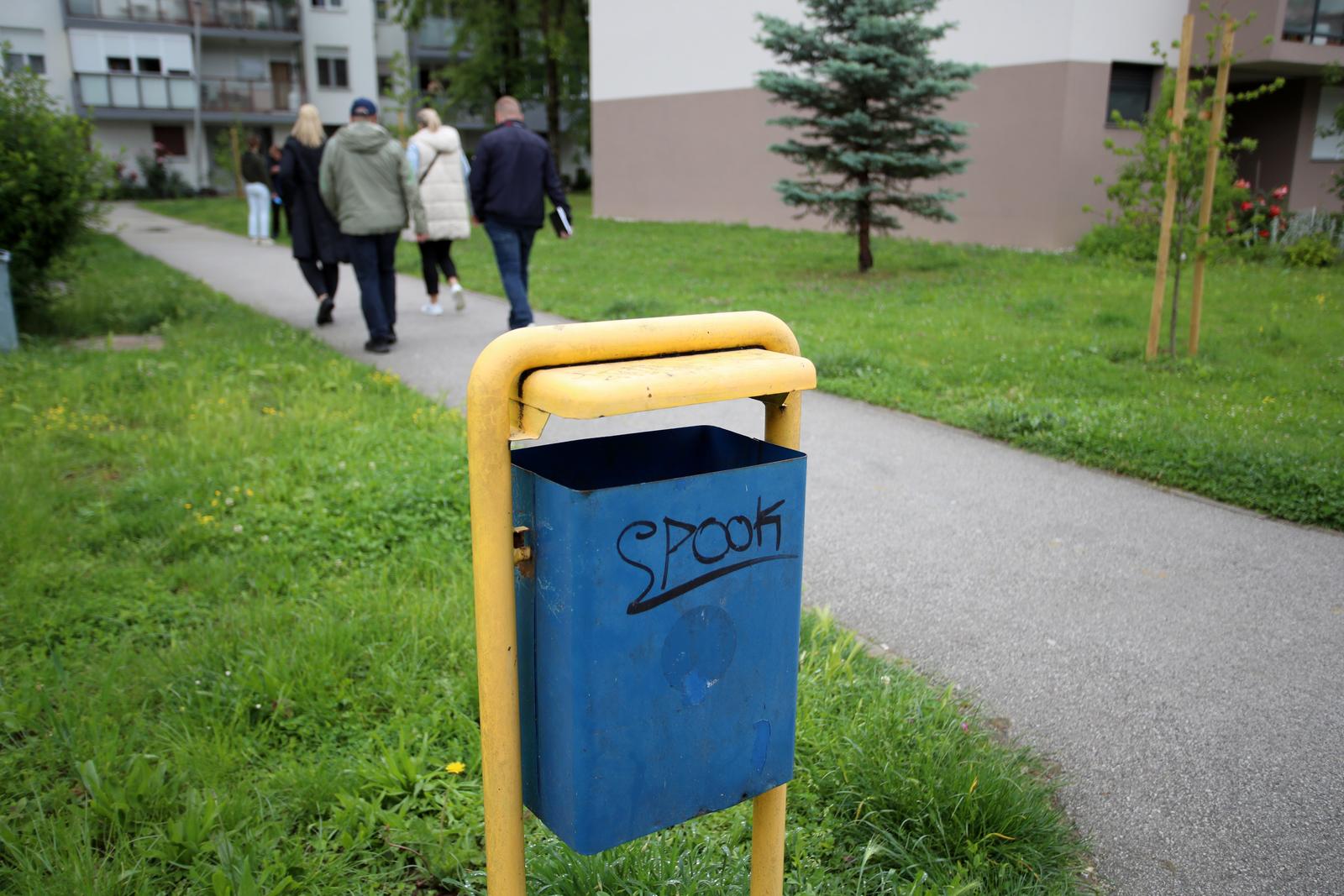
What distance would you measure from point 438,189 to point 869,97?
5995 millimetres

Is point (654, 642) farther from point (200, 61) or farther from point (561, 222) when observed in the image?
point (200, 61)

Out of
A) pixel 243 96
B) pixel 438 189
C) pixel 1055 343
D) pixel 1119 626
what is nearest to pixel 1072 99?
pixel 1055 343

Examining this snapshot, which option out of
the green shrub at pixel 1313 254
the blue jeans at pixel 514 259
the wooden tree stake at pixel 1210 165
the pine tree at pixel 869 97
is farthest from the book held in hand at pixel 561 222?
the green shrub at pixel 1313 254

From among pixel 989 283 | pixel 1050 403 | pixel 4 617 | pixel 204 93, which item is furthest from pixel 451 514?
pixel 204 93

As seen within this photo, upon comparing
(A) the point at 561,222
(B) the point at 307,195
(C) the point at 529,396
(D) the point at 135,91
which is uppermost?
(D) the point at 135,91

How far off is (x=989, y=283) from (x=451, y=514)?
9.76 m

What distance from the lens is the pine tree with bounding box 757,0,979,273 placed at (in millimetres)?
13117

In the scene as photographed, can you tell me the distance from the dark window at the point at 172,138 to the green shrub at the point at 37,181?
3661cm

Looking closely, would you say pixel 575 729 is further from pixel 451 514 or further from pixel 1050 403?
pixel 1050 403

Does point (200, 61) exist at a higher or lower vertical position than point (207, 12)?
lower

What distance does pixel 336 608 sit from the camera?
12.8 feet

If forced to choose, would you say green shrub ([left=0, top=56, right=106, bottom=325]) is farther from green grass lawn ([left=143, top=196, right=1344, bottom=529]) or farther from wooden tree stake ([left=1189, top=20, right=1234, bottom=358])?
wooden tree stake ([left=1189, top=20, right=1234, bottom=358])

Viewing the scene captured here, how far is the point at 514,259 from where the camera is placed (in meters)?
9.12

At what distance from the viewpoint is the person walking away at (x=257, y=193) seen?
739 inches
